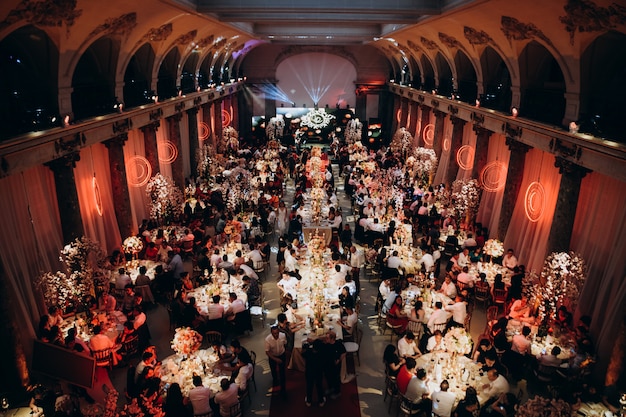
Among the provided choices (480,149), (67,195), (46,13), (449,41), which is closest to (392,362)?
(67,195)

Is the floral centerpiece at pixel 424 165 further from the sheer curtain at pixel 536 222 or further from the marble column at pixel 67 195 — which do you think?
the marble column at pixel 67 195

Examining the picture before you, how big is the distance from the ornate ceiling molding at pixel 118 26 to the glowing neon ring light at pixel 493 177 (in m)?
11.0

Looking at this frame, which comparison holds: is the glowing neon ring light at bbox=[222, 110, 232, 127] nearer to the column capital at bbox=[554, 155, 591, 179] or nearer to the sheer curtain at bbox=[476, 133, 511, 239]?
the sheer curtain at bbox=[476, 133, 511, 239]

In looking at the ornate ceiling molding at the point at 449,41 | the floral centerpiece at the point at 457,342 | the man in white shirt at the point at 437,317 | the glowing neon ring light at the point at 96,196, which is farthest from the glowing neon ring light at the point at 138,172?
the floral centerpiece at the point at 457,342

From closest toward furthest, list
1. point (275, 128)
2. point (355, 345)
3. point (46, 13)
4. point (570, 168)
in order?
point (46, 13), point (355, 345), point (570, 168), point (275, 128)

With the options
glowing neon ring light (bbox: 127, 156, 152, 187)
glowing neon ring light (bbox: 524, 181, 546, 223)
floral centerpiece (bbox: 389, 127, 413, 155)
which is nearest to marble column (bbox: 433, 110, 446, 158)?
floral centerpiece (bbox: 389, 127, 413, 155)

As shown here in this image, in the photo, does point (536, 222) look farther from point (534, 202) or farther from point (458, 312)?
point (458, 312)

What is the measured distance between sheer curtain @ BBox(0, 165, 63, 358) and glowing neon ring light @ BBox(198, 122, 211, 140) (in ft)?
45.3

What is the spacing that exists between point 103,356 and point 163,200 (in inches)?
256

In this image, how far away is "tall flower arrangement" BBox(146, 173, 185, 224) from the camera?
1459 cm

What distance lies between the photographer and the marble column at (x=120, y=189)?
13234mm

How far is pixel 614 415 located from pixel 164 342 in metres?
8.52

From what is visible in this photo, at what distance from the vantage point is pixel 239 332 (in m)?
10.5

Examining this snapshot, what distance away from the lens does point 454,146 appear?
18.6 metres
